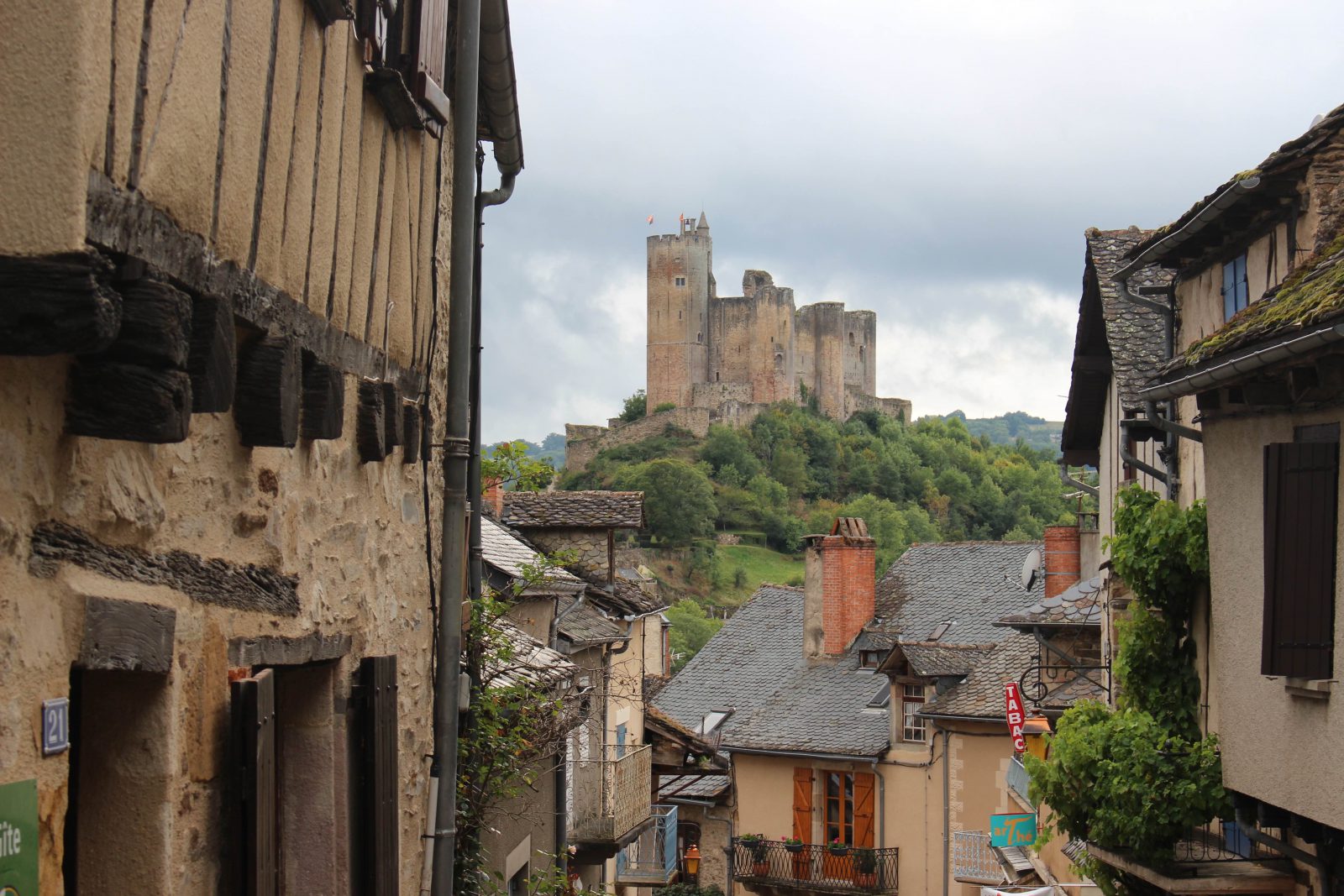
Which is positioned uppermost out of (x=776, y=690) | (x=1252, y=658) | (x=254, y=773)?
(x=254, y=773)

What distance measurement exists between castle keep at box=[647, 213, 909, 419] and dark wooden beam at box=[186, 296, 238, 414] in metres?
83.0

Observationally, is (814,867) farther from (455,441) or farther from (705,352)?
(705,352)

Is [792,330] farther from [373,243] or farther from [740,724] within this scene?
[373,243]

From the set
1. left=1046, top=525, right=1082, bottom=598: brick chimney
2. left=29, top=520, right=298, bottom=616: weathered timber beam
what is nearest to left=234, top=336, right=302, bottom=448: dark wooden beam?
left=29, top=520, right=298, bottom=616: weathered timber beam

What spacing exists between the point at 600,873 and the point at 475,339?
9.76 meters

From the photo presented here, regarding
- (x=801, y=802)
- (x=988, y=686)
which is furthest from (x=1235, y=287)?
(x=801, y=802)

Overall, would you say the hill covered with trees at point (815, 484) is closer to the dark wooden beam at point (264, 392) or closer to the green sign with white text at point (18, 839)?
the dark wooden beam at point (264, 392)

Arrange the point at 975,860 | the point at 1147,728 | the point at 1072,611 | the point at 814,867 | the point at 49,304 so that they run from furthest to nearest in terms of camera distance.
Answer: the point at 814,867 → the point at 975,860 → the point at 1072,611 → the point at 1147,728 → the point at 49,304

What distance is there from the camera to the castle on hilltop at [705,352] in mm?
86250

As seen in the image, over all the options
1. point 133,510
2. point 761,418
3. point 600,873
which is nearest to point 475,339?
point 133,510

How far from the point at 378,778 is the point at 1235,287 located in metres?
7.53

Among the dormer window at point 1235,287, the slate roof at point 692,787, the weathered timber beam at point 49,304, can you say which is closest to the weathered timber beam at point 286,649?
the weathered timber beam at point 49,304

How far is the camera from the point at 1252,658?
7797mm

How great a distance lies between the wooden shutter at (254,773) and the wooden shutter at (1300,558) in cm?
511
